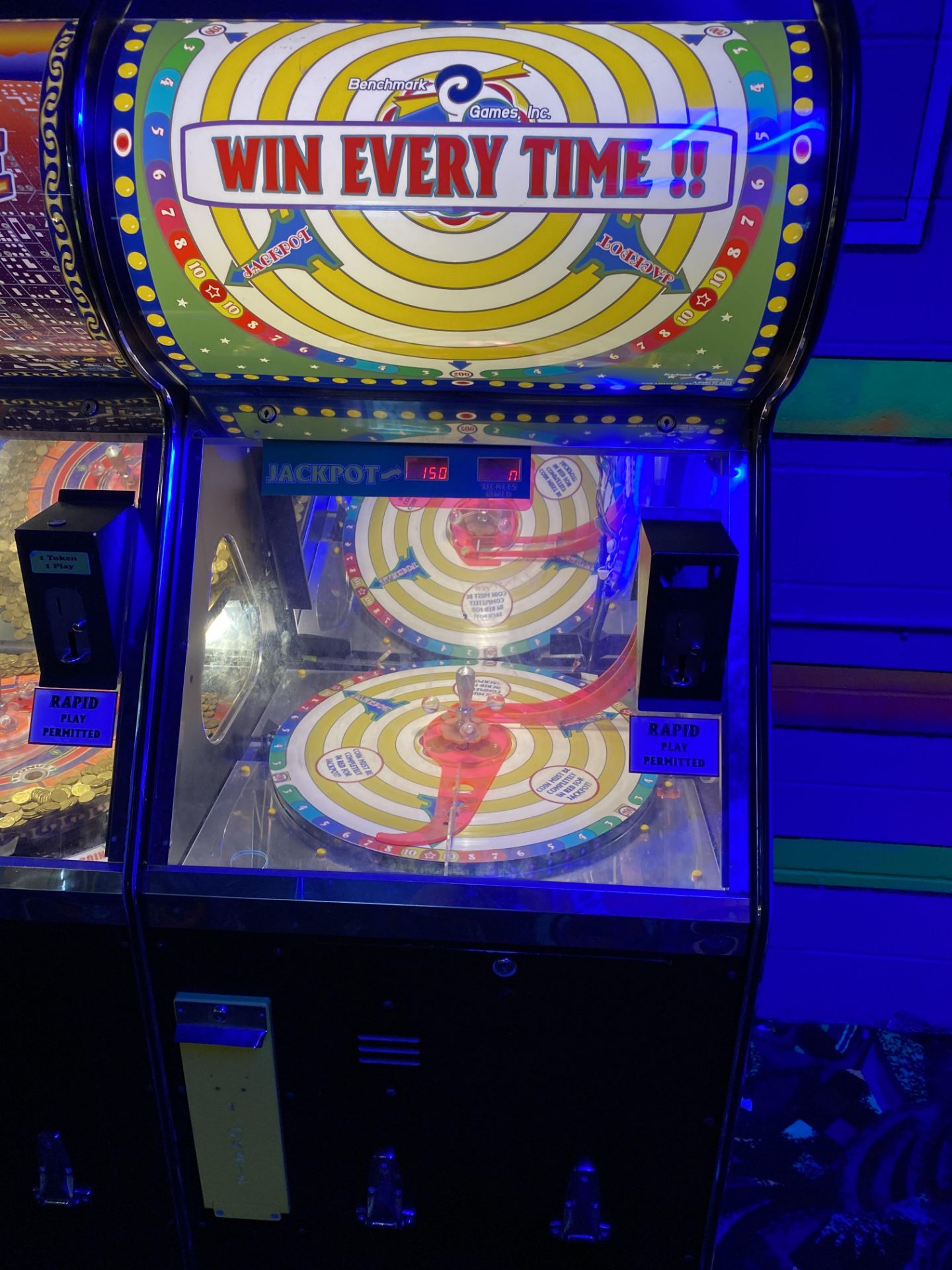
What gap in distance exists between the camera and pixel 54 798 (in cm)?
147

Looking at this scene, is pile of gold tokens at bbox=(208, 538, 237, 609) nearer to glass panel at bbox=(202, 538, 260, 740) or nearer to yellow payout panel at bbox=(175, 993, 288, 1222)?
glass panel at bbox=(202, 538, 260, 740)

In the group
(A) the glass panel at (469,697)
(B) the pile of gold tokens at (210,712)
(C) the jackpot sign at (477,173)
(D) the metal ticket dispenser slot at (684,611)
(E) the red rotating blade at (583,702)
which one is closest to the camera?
(C) the jackpot sign at (477,173)

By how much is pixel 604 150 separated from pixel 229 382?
566 millimetres

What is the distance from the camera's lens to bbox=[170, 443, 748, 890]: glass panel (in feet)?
4.45

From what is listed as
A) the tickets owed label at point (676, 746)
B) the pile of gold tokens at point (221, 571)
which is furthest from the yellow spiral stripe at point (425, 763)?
the pile of gold tokens at point (221, 571)

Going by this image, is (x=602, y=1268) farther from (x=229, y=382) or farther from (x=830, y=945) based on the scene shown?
(x=229, y=382)

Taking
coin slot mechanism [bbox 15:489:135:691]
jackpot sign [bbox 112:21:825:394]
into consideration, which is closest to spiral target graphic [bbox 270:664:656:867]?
coin slot mechanism [bbox 15:489:135:691]

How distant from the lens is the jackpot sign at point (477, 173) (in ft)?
3.46

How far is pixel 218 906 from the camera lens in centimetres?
132

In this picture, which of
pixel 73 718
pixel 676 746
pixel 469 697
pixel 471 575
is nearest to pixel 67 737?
pixel 73 718

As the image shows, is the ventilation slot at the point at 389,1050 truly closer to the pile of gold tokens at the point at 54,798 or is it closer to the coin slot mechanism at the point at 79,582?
the pile of gold tokens at the point at 54,798

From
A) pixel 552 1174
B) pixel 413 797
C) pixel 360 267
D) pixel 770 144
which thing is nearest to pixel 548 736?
pixel 413 797

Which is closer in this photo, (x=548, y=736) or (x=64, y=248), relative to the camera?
(x=64, y=248)

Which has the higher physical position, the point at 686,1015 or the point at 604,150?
the point at 604,150
